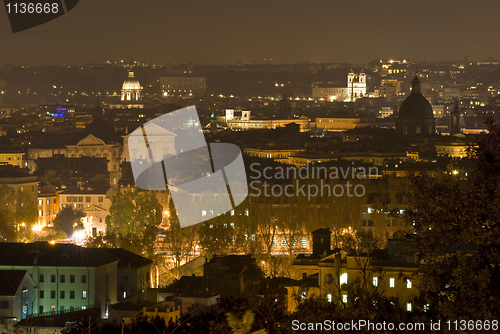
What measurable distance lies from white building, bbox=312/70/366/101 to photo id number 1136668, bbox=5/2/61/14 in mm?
103821

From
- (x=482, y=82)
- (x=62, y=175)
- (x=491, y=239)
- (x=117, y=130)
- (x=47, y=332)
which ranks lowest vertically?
(x=47, y=332)

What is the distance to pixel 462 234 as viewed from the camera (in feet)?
20.8

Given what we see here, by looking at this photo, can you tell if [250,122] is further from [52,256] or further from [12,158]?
[52,256]

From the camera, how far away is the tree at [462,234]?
633 centimetres

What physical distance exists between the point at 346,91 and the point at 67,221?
285 feet

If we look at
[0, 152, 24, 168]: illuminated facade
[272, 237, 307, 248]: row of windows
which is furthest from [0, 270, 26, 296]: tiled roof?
[0, 152, 24, 168]: illuminated facade

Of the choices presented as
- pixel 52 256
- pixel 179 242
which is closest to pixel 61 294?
pixel 52 256

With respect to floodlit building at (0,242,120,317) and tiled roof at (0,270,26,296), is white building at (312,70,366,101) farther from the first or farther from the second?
tiled roof at (0,270,26,296)

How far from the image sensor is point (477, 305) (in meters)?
6.38

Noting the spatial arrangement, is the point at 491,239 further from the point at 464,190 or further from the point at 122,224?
the point at 122,224

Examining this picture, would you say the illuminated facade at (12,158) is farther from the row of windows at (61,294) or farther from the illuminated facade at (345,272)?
the illuminated facade at (345,272)

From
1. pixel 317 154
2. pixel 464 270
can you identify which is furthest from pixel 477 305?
pixel 317 154

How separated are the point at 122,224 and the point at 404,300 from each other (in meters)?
14.4

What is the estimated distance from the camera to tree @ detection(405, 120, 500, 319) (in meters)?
6.33
